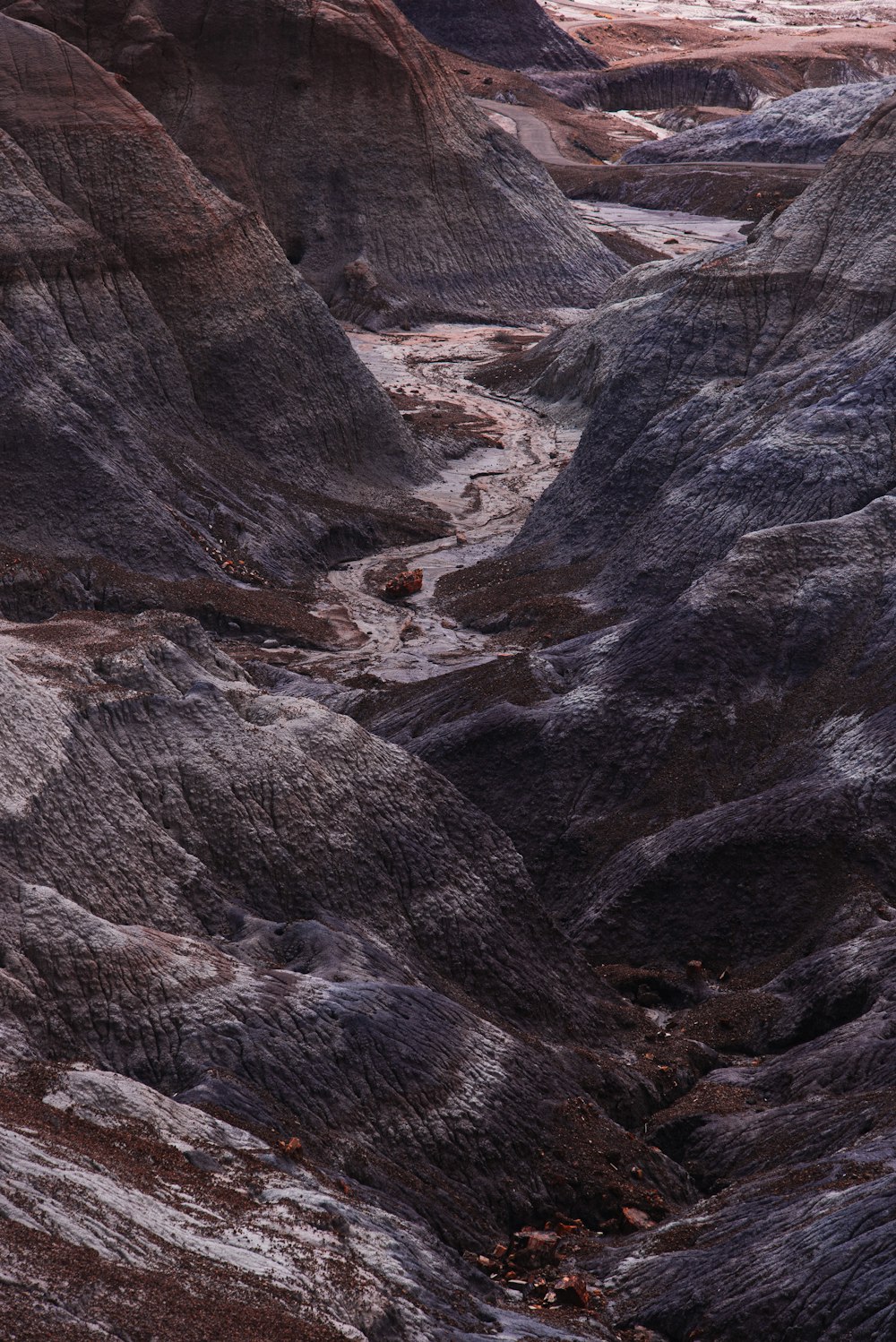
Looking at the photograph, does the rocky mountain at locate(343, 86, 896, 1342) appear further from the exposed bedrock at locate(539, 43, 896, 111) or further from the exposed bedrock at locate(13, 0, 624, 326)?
the exposed bedrock at locate(539, 43, 896, 111)

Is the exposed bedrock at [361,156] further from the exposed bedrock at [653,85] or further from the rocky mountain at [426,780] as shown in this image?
the exposed bedrock at [653,85]

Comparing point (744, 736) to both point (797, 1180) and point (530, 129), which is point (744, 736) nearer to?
point (797, 1180)

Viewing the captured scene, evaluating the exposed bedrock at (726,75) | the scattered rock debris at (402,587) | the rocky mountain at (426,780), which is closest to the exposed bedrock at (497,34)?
the exposed bedrock at (726,75)

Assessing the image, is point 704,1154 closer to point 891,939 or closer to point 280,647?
point 891,939

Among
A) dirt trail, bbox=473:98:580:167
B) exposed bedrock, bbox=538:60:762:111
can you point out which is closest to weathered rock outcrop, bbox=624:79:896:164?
dirt trail, bbox=473:98:580:167

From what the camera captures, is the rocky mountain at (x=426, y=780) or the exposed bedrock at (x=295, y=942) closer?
the rocky mountain at (x=426, y=780)

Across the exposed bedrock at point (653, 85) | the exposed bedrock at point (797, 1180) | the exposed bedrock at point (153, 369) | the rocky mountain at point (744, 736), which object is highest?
the exposed bedrock at point (653, 85)

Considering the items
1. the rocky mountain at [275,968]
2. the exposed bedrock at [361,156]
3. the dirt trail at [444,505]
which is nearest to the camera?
the rocky mountain at [275,968]
